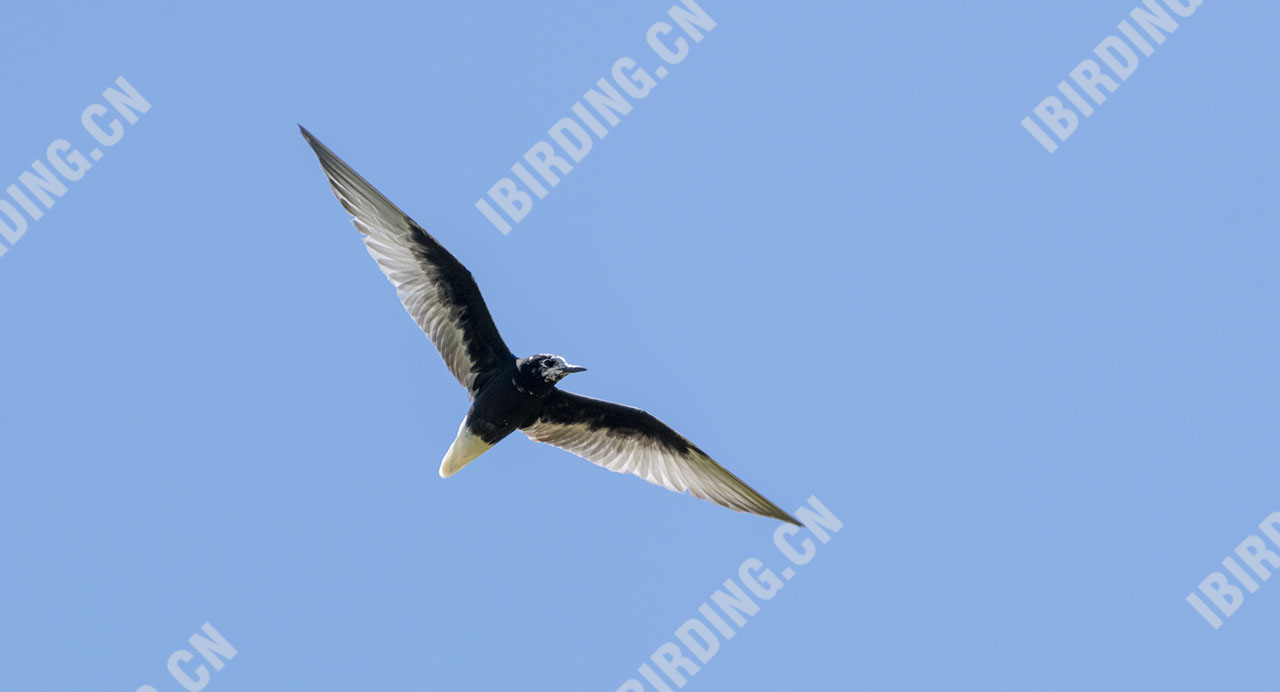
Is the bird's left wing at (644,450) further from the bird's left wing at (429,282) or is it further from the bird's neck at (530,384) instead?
the bird's left wing at (429,282)

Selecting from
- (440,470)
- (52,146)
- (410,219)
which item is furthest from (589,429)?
(52,146)

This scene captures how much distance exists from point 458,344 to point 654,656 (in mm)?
5422

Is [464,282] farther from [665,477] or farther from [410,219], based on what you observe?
[665,477]

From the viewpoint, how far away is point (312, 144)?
19938 millimetres

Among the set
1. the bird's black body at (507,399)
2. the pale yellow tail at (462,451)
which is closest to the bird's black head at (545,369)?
the bird's black body at (507,399)

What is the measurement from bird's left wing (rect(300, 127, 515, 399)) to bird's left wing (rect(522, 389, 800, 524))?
1.36 metres

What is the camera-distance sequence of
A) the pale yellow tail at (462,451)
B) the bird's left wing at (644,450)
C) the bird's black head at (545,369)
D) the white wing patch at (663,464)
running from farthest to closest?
the white wing patch at (663,464) → the bird's left wing at (644,450) → the pale yellow tail at (462,451) → the bird's black head at (545,369)

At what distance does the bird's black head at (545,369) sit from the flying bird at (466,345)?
0.04 ft

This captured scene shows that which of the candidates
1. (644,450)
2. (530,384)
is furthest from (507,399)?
(644,450)

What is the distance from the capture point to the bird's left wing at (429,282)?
66.4 ft

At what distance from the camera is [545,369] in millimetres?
20156

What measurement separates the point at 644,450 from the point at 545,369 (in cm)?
268

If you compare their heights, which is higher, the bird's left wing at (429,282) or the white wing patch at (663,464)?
the bird's left wing at (429,282)

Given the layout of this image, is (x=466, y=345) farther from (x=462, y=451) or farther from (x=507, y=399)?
(x=462, y=451)
